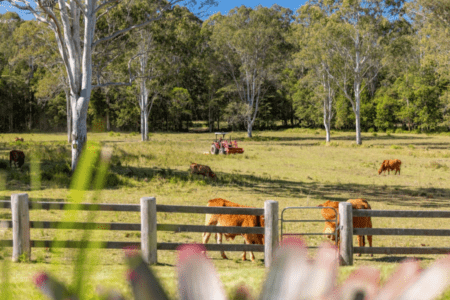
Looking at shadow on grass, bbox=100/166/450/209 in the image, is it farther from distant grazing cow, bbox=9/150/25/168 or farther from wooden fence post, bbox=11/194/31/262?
wooden fence post, bbox=11/194/31/262

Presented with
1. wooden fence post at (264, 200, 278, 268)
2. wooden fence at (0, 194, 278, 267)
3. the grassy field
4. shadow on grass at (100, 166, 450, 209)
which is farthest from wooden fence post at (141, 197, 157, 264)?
shadow on grass at (100, 166, 450, 209)

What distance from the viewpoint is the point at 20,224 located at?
5.84m

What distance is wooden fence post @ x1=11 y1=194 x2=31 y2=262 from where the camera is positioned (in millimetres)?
5840

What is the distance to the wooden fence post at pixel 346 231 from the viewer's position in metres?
5.98

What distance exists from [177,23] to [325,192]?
1263 centimetres

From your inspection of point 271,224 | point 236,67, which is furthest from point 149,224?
point 236,67

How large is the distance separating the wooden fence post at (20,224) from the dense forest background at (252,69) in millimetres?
12152

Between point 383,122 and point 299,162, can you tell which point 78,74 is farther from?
point 383,122

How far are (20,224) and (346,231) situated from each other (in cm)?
461

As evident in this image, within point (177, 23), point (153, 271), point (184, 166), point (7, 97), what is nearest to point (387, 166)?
point (184, 166)

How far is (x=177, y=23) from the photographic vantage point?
2166cm

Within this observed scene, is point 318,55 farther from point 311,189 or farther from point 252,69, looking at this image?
point 311,189

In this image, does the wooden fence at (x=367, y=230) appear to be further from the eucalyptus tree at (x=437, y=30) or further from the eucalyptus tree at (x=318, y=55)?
the eucalyptus tree at (x=318, y=55)

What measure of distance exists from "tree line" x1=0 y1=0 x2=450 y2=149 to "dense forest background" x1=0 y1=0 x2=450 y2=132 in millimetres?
116
